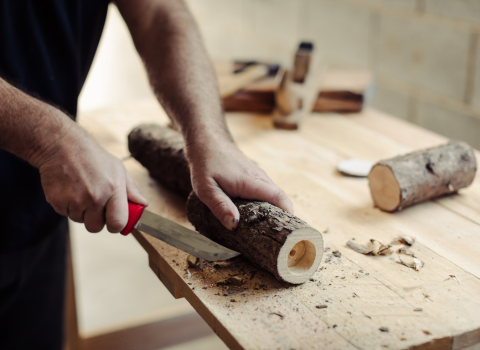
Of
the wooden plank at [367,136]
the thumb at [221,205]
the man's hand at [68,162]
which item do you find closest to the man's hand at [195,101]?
the thumb at [221,205]

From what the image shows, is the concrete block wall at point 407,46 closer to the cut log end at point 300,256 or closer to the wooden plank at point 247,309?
the cut log end at point 300,256

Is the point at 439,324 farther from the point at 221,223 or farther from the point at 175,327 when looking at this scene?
the point at 175,327

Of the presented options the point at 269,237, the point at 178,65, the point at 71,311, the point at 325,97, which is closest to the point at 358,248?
the point at 269,237

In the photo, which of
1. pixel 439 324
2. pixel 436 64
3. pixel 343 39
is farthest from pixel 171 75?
pixel 343 39

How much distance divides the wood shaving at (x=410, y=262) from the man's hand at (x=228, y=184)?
285mm

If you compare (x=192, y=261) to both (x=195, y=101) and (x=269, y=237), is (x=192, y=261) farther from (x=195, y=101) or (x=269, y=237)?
(x=195, y=101)

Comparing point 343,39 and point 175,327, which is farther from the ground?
point 343,39

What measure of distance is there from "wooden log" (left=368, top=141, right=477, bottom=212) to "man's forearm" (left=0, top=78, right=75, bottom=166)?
2.83ft

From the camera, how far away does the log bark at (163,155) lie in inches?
53.4

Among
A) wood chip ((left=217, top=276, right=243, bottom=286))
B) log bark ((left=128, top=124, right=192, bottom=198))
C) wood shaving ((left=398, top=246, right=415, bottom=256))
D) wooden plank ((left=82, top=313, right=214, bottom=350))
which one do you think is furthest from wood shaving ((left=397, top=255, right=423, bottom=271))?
wooden plank ((left=82, top=313, right=214, bottom=350))

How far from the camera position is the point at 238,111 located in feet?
6.98

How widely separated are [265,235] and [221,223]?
0.14m

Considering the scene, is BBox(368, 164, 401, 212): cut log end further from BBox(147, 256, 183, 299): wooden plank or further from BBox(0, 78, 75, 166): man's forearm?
BBox(0, 78, 75, 166): man's forearm

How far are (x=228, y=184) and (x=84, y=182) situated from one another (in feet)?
1.10
